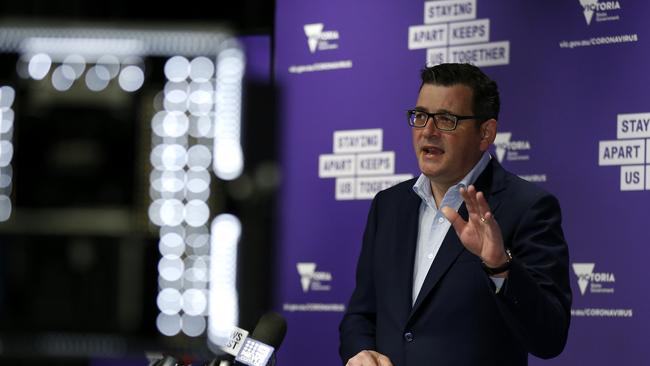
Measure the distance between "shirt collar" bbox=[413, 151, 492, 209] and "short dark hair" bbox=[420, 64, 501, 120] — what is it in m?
0.15

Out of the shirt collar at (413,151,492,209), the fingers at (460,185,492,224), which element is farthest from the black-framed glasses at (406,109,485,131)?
the fingers at (460,185,492,224)

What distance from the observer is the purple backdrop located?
441cm

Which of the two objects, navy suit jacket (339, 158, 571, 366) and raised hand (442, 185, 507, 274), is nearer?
raised hand (442, 185, 507, 274)

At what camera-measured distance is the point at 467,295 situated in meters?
3.35

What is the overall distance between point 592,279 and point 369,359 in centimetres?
150

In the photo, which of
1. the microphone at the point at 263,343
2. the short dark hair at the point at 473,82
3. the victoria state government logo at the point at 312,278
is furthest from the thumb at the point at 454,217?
the victoria state government logo at the point at 312,278

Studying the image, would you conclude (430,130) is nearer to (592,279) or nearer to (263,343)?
(263,343)

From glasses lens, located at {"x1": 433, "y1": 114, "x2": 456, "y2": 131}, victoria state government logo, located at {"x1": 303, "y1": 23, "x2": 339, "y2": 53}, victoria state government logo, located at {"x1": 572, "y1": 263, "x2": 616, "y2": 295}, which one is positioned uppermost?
victoria state government logo, located at {"x1": 303, "y1": 23, "x2": 339, "y2": 53}

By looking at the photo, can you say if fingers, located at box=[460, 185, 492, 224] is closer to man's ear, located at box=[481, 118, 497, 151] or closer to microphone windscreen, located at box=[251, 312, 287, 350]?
man's ear, located at box=[481, 118, 497, 151]

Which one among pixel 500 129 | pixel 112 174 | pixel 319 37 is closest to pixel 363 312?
pixel 500 129

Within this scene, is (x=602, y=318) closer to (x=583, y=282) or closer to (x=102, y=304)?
(x=583, y=282)

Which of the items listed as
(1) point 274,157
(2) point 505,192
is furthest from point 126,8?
(2) point 505,192

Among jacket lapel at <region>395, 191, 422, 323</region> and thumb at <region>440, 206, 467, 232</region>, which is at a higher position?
thumb at <region>440, 206, 467, 232</region>

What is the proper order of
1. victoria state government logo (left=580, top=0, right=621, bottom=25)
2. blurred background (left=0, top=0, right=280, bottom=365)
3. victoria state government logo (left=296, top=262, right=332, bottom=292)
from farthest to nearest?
blurred background (left=0, top=0, right=280, bottom=365), victoria state government logo (left=296, top=262, right=332, bottom=292), victoria state government logo (left=580, top=0, right=621, bottom=25)
